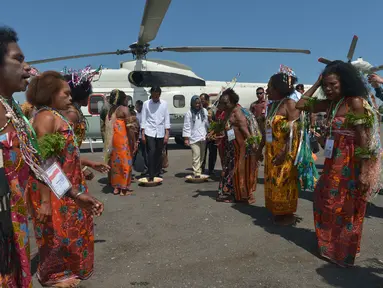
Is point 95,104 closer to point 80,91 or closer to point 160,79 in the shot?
point 160,79

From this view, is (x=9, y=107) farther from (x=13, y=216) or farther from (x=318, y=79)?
(x=318, y=79)

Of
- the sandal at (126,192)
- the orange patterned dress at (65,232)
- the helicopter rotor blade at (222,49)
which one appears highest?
the helicopter rotor blade at (222,49)

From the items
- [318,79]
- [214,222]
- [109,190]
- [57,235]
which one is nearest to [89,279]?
[57,235]

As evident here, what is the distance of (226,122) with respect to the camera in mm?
5516

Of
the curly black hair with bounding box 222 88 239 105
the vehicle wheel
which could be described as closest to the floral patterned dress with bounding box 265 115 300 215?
the curly black hair with bounding box 222 88 239 105

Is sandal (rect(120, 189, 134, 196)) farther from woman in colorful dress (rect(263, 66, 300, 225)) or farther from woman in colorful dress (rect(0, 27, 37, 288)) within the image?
woman in colorful dress (rect(0, 27, 37, 288))

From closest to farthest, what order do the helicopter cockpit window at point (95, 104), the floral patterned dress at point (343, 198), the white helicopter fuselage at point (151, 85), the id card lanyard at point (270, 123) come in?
the floral patterned dress at point (343, 198) → the id card lanyard at point (270, 123) → the white helicopter fuselage at point (151, 85) → the helicopter cockpit window at point (95, 104)

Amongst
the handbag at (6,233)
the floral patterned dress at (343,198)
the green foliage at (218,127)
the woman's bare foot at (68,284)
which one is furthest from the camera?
the green foliage at (218,127)

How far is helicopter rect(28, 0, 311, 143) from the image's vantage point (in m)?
11.6

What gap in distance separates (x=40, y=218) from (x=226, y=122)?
11.3ft

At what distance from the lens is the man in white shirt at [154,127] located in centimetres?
727

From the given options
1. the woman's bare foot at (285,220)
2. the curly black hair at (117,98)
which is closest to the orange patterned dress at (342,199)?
the woman's bare foot at (285,220)

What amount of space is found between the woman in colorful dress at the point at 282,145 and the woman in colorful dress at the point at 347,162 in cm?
79

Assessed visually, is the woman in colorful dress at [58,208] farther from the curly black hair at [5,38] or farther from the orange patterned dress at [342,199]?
the orange patterned dress at [342,199]
